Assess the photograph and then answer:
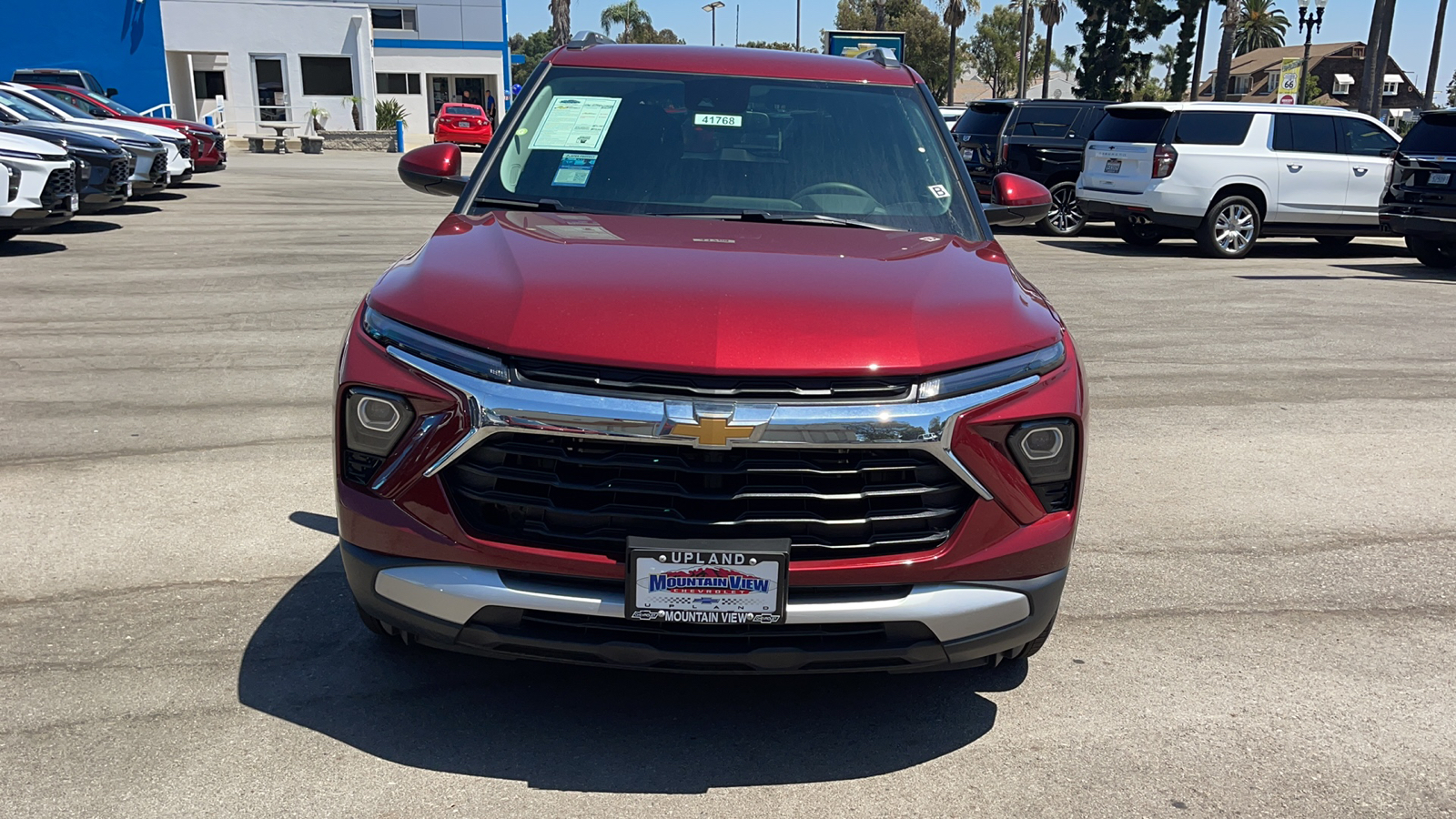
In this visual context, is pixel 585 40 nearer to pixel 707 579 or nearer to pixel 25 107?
pixel 707 579

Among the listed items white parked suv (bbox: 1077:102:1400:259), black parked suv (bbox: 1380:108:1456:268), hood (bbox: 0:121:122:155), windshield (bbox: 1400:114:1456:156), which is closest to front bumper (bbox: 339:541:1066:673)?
black parked suv (bbox: 1380:108:1456:268)

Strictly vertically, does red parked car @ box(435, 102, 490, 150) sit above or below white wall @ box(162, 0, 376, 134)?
below

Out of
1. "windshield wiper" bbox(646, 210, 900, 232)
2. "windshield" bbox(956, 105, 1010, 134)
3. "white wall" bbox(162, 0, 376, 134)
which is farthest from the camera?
"white wall" bbox(162, 0, 376, 134)

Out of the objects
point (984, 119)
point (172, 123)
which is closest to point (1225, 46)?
point (984, 119)

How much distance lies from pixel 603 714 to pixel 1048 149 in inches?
595

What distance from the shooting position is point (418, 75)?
5419 cm

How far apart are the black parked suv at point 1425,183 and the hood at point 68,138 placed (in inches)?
581

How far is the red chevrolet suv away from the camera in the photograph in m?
2.74

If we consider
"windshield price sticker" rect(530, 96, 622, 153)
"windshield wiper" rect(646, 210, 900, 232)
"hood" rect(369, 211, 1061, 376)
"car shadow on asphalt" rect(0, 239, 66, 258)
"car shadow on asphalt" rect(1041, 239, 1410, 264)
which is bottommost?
"car shadow on asphalt" rect(1041, 239, 1410, 264)

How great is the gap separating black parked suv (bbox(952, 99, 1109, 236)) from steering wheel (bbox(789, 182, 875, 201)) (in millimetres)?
12935

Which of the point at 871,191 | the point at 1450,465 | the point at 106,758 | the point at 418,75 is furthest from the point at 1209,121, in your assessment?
the point at 418,75

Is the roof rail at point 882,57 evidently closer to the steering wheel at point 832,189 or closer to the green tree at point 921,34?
the steering wheel at point 832,189

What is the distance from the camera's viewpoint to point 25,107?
1678 centimetres

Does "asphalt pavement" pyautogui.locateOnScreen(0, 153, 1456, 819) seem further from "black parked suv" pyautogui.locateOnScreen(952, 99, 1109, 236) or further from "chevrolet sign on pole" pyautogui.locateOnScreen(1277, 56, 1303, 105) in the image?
"chevrolet sign on pole" pyautogui.locateOnScreen(1277, 56, 1303, 105)
